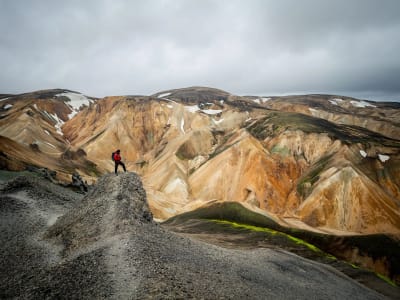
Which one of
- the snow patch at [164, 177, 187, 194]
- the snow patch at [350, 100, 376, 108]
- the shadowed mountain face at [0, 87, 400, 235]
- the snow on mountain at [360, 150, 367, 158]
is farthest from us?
the snow patch at [350, 100, 376, 108]

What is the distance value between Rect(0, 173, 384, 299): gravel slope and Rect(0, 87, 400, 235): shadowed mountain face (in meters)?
21.9

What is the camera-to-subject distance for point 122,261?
1310 centimetres

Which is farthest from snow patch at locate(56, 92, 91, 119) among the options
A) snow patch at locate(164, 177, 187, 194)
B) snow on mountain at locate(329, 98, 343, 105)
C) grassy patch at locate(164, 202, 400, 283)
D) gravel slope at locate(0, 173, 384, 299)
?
snow on mountain at locate(329, 98, 343, 105)

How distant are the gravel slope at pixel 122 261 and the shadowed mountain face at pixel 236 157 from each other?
71.9ft

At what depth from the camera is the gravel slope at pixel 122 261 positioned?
11.8 m

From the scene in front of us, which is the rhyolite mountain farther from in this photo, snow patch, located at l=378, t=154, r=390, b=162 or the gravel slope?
the gravel slope

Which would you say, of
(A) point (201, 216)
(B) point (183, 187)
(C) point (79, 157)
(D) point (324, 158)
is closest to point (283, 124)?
(D) point (324, 158)

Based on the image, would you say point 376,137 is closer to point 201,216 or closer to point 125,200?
point 201,216

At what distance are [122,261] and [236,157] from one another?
68007 mm

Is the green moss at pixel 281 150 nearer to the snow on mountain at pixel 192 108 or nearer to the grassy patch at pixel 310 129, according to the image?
the grassy patch at pixel 310 129

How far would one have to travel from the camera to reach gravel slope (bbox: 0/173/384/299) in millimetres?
11805

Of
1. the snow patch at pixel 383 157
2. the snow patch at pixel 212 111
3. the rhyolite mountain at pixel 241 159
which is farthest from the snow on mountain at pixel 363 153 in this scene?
the snow patch at pixel 212 111

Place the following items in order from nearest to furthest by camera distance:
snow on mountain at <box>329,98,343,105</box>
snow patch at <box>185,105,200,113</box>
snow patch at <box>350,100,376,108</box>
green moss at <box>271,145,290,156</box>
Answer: green moss at <box>271,145,290,156</box>, snow patch at <box>185,105,200,113</box>, snow patch at <box>350,100,376,108</box>, snow on mountain at <box>329,98,343,105</box>

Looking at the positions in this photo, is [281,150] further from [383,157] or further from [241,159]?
[383,157]
